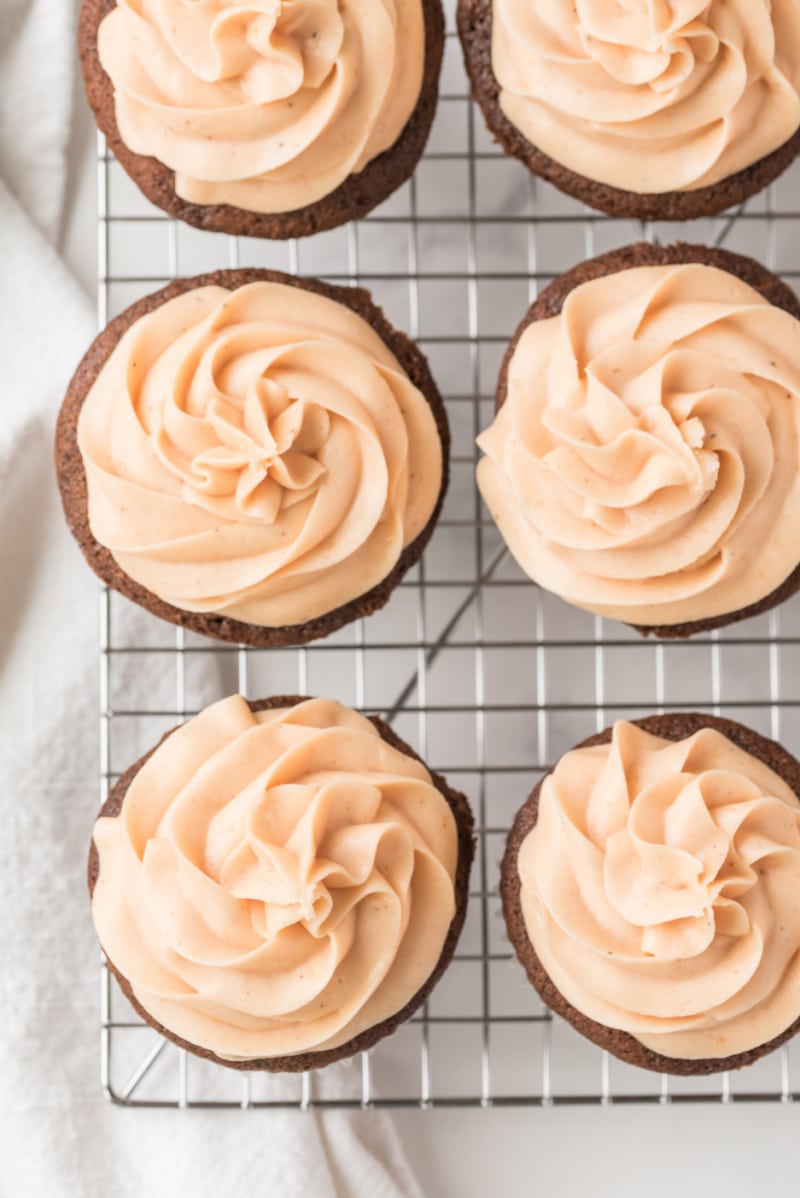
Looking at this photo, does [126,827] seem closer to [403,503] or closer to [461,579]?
[403,503]

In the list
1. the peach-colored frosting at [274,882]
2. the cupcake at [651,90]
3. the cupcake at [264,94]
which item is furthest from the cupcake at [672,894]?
the cupcake at [264,94]

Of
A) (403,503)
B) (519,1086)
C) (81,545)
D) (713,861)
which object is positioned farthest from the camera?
(519,1086)

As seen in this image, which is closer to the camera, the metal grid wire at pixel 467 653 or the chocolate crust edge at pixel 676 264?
the chocolate crust edge at pixel 676 264

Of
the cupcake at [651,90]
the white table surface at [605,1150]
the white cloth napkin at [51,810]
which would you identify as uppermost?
the cupcake at [651,90]

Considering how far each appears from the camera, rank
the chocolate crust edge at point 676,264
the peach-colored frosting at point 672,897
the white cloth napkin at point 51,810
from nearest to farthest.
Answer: the peach-colored frosting at point 672,897 < the chocolate crust edge at point 676,264 < the white cloth napkin at point 51,810

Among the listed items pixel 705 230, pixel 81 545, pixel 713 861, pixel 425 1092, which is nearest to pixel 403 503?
pixel 81 545

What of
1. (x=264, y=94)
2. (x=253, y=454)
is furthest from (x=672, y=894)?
(x=264, y=94)

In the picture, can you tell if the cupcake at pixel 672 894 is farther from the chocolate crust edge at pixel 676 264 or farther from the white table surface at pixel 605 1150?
the white table surface at pixel 605 1150
